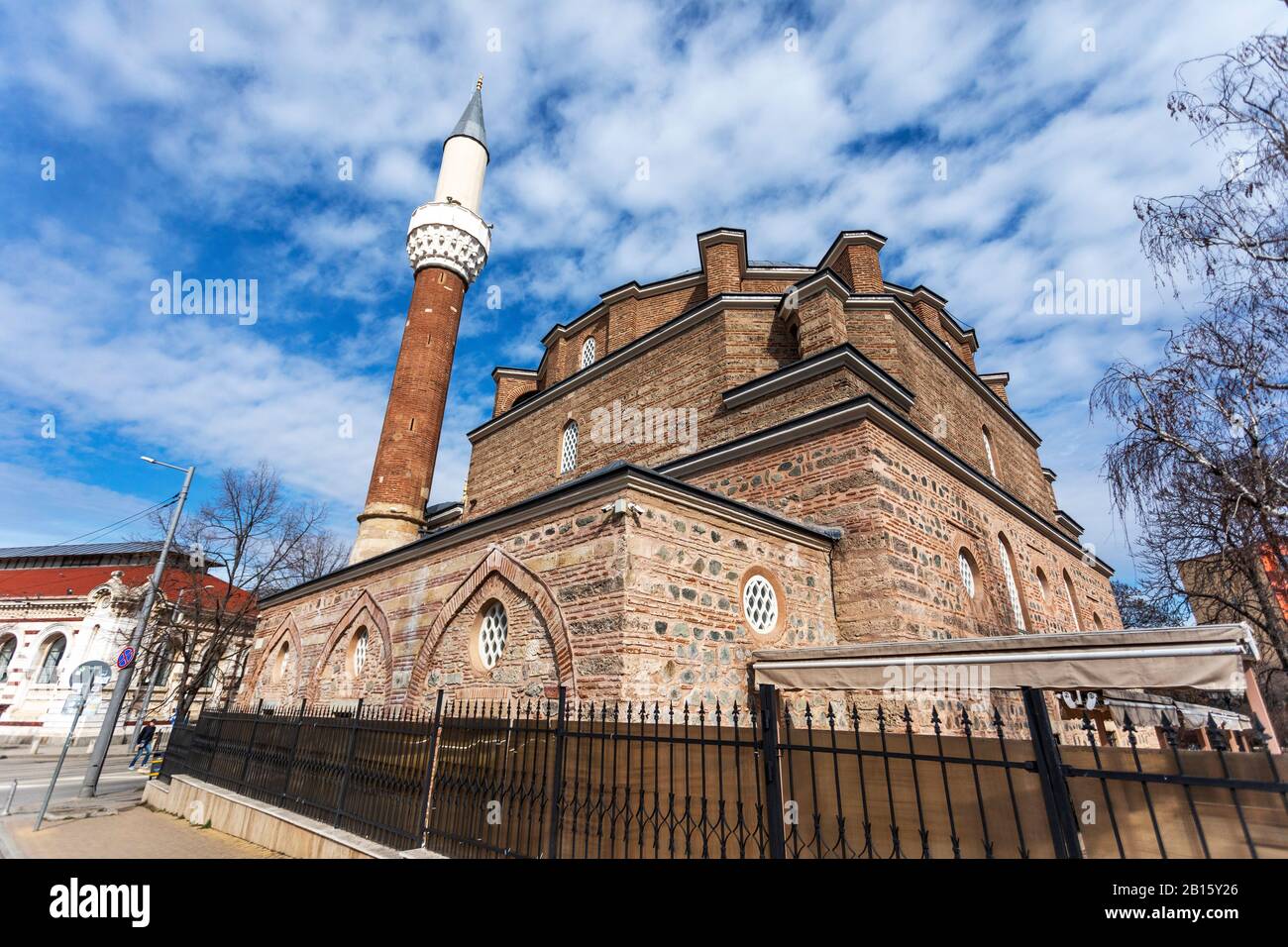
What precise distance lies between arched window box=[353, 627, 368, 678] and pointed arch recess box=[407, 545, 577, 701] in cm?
266

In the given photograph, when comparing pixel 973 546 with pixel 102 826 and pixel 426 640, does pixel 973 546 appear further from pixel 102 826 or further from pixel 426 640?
pixel 102 826

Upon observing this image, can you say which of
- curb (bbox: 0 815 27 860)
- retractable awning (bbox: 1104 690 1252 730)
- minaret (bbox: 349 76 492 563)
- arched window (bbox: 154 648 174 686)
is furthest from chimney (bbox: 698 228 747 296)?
arched window (bbox: 154 648 174 686)

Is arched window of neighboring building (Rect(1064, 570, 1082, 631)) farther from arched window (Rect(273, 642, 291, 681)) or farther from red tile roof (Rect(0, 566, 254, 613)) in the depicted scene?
red tile roof (Rect(0, 566, 254, 613))

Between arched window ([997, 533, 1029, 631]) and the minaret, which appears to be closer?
arched window ([997, 533, 1029, 631])

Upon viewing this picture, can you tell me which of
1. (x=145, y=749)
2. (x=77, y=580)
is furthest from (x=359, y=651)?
(x=77, y=580)

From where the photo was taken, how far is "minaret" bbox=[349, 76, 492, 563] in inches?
645

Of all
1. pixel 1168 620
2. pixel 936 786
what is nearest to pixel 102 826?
pixel 936 786

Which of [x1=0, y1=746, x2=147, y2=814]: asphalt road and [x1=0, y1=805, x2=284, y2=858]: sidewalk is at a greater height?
[x1=0, y1=805, x2=284, y2=858]: sidewalk

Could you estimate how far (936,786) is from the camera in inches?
144

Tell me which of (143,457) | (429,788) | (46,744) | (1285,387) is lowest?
(46,744)

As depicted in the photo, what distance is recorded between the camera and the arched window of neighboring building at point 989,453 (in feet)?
47.8

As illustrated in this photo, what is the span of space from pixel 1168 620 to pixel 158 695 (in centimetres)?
3700

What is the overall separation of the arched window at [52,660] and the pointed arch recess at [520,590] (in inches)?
1079

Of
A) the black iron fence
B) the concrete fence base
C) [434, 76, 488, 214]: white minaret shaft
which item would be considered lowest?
the concrete fence base
